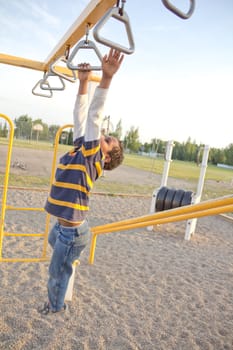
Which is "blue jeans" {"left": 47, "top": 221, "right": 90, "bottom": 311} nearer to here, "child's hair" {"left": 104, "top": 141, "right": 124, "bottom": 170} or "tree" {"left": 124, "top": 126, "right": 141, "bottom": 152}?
"child's hair" {"left": 104, "top": 141, "right": 124, "bottom": 170}

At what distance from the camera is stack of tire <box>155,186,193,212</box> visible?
16.1 feet

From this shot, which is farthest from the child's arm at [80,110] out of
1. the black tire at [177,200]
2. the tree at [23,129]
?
the tree at [23,129]

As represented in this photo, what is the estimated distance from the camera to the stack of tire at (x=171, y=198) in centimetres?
491

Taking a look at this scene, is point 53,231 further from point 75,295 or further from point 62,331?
point 75,295

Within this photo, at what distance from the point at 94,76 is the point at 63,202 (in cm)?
169

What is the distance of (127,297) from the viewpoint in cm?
281

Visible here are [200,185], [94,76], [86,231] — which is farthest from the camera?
[200,185]

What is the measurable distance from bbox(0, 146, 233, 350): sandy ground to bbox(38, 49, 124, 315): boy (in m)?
0.37

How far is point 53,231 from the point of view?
200cm

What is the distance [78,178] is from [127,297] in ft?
5.19

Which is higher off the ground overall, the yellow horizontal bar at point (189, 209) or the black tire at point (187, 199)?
the yellow horizontal bar at point (189, 209)

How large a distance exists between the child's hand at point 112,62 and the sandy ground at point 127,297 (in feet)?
5.75

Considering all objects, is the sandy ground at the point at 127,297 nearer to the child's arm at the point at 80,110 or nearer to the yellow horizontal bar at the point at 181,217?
the yellow horizontal bar at the point at 181,217

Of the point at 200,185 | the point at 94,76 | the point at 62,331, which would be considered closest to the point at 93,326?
the point at 62,331
